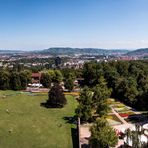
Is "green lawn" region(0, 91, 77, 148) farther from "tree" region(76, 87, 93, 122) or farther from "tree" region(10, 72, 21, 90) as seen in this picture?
"tree" region(10, 72, 21, 90)

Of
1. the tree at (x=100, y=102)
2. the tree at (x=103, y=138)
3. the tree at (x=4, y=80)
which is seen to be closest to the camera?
the tree at (x=103, y=138)

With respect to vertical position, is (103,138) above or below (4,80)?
below

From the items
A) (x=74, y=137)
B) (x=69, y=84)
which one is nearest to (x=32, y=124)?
(x=74, y=137)

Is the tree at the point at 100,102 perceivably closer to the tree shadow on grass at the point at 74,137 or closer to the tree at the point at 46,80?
the tree shadow on grass at the point at 74,137

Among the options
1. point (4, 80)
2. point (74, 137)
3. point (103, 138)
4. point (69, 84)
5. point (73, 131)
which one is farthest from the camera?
point (4, 80)

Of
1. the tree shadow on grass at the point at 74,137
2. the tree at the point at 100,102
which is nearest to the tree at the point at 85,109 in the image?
the tree at the point at 100,102

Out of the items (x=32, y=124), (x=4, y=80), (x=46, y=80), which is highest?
(x=4, y=80)

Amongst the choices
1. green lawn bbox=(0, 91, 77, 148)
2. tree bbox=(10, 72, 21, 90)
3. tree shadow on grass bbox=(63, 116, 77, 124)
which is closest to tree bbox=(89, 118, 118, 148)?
green lawn bbox=(0, 91, 77, 148)

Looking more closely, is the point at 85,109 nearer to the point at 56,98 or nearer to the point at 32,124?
the point at 32,124
